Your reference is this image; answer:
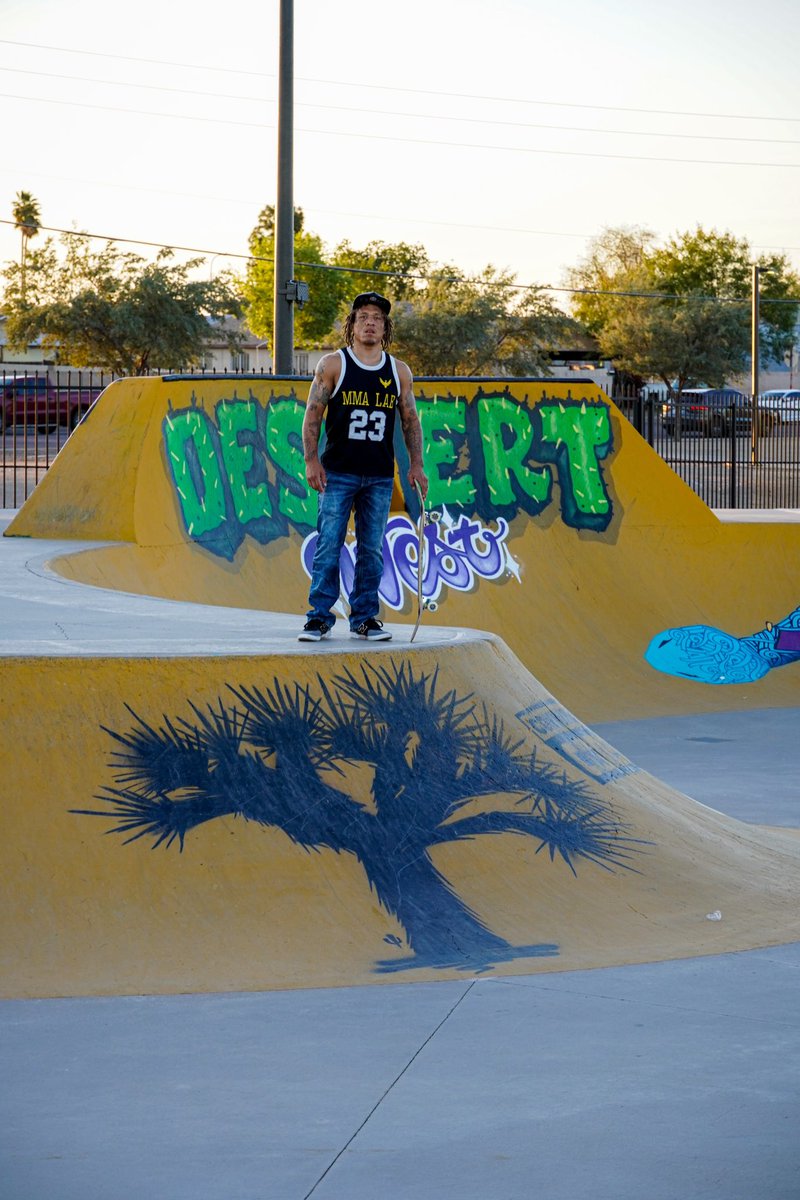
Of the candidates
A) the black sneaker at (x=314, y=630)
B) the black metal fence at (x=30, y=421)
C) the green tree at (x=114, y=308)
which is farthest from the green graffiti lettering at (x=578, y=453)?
the green tree at (x=114, y=308)

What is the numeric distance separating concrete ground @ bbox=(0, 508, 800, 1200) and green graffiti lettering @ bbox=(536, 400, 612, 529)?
34.3ft

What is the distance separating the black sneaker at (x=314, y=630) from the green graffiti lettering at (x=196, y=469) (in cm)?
717

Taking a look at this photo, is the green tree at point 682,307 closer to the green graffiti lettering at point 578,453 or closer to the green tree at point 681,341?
the green tree at point 681,341

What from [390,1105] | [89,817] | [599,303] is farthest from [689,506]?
[599,303]

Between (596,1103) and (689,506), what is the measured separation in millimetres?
12748

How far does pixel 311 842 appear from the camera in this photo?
5.68 meters

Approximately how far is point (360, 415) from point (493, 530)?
Result: 890 centimetres

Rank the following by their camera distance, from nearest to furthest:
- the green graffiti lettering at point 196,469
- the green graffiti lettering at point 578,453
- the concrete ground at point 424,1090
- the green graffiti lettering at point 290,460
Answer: the concrete ground at point 424,1090 < the green graffiti lettering at point 196,469 < the green graffiti lettering at point 290,460 < the green graffiti lettering at point 578,453

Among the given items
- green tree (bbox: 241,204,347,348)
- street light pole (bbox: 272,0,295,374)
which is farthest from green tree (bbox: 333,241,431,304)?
street light pole (bbox: 272,0,295,374)

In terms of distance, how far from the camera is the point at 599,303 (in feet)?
247

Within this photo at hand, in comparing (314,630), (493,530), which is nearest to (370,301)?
(314,630)

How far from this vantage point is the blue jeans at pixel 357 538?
662cm

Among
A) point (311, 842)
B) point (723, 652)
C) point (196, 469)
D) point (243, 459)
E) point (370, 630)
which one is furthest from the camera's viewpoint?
point (723, 652)

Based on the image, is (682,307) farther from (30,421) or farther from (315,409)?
(315,409)
